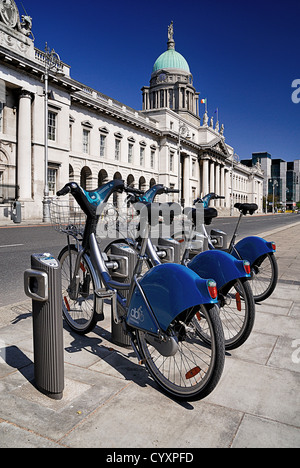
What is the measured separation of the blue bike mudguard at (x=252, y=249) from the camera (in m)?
4.79

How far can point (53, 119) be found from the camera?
102 feet

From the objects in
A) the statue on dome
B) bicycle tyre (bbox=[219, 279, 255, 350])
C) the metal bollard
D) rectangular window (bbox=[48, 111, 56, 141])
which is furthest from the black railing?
the statue on dome

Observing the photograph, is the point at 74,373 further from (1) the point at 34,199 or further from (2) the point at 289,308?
(1) the point at 34,199

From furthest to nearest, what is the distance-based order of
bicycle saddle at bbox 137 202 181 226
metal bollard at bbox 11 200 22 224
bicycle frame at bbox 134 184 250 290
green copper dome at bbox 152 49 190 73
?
green copper dome at bbox 152 49 190 73, metal bollard at bbox 11 200 22 224, bicycle frame at bbox 134 184 250 290, bicycle saddle at bbox 137 202 181 226

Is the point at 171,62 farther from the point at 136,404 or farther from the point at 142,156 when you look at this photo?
the point at 136,404

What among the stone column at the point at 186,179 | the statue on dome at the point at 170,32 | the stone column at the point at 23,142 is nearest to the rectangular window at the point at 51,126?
the stone column at the point at 23,142

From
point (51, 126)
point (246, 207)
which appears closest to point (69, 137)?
point (51, 126)

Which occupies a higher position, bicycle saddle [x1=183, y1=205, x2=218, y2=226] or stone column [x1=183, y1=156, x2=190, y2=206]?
stone column [x1=183, y1=156, x2=190, y2=206]

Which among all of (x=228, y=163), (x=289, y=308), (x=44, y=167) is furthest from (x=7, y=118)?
(x=228, y=163)

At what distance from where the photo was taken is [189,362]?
3.07 m

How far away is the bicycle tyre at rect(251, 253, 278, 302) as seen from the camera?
493 cm

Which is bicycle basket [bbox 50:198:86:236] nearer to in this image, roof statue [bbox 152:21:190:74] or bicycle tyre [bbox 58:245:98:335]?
bicycle tyre [bbox 58:245:98:335]

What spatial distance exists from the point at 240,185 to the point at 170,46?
3731 centimetres

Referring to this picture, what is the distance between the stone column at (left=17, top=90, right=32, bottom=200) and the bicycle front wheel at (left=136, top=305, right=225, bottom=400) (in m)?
26.0
